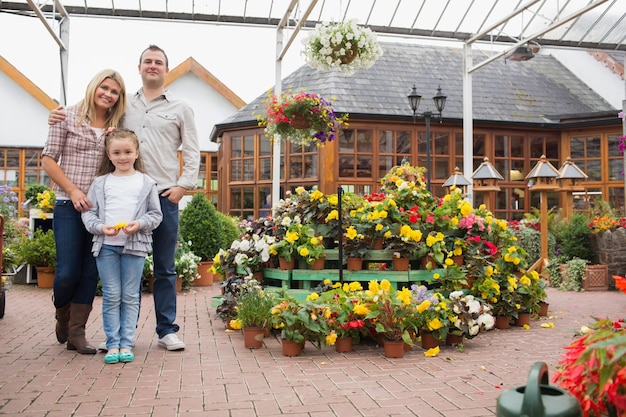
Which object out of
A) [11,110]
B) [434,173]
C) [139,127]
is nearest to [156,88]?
[139,127]

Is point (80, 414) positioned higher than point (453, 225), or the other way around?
point (453, 225)

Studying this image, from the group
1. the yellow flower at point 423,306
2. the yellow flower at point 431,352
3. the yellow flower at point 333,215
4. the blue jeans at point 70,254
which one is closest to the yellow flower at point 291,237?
the yellow flower at point 333,215

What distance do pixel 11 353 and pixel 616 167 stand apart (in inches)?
532

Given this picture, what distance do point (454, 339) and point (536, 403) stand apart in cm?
291

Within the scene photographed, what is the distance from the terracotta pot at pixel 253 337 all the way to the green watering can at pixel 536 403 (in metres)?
2.84

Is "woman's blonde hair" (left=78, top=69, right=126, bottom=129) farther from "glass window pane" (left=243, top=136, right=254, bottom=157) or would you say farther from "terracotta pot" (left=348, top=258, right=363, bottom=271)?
"glass window pane" (left=243, top=136, right=254, bottom=157)

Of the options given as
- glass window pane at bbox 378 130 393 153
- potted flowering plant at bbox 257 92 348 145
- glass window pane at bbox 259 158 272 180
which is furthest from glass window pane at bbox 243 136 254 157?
potted flowering plant at bbox 257 92 348 145

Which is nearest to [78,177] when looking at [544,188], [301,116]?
[301,116]

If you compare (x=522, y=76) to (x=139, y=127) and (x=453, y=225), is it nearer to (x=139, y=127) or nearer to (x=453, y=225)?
(x=453, y=225)

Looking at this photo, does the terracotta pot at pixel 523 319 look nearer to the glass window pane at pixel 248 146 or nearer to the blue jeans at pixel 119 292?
the blue jeans at pixel 119 292

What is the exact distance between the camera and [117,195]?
3840mm

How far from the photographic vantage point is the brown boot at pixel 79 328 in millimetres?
4000

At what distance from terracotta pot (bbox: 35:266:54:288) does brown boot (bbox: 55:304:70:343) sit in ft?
14.0

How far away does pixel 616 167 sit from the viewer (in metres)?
13.8
